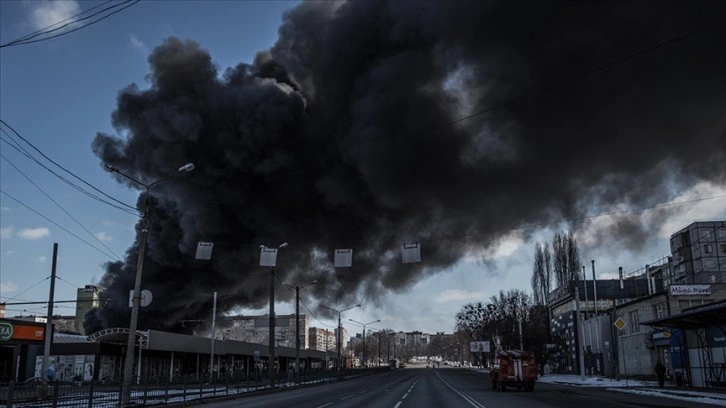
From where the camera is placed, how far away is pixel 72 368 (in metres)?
44.5

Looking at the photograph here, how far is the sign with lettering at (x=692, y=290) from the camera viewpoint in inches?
1634

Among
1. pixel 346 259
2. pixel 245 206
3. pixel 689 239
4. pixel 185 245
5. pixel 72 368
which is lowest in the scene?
pixel 72 368

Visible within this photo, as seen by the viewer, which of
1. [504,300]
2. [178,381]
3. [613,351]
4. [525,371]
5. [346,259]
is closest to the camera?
[178,381]

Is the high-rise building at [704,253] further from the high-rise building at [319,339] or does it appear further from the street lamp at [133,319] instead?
the street lamp at [133,319]

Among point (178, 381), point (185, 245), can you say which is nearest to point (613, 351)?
point (185, 245)

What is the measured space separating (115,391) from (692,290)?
38324 mm

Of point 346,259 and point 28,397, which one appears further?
point 346,259

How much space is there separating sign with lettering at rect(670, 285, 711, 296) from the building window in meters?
7.77

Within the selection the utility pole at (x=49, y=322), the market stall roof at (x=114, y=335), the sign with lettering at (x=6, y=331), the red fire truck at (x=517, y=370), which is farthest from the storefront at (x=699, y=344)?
the sign with lettering at (x=6, y=331)

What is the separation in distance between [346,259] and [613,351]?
121 feet

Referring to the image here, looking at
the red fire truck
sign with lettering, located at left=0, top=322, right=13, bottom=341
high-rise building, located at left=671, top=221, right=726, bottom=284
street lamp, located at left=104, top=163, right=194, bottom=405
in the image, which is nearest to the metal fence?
street lamp, located at left=104, top=163, right=194, bottom=405

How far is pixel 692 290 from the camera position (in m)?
41.8

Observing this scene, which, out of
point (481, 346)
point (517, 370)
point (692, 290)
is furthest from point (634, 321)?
point (481, 346)

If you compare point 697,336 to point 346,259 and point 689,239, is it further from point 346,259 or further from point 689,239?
point 689,239
